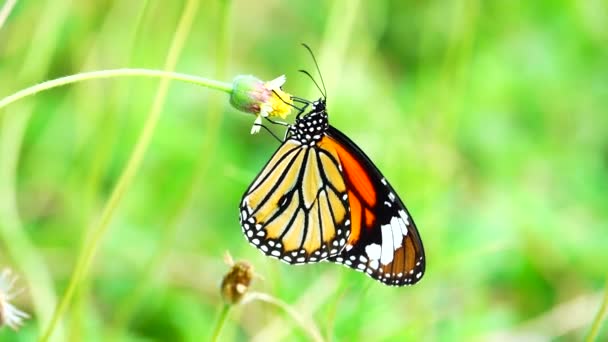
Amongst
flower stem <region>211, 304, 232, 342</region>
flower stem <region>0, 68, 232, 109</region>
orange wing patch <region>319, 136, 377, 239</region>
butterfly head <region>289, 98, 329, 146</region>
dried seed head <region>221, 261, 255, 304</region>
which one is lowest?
flower stem <region>211, 304, 232, 342</region>

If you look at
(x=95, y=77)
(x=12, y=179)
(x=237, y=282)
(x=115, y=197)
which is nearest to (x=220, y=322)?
(x=237, y=282)

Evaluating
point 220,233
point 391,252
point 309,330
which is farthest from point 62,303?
point 220,233

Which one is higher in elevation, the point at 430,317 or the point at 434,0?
the point at 434,0

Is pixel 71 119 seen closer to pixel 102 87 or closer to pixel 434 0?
pixel 102 87

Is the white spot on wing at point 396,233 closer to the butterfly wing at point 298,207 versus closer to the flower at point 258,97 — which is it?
the butterfly wing at point 298,207

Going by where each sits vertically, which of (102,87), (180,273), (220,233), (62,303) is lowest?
(62,303)

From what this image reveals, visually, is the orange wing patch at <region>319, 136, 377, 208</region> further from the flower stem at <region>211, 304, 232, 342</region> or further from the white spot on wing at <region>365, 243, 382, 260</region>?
the flower stem at <region>211, 304, 232, 342</region>

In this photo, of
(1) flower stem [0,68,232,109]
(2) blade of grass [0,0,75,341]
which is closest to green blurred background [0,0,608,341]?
(2) blade of grass [0,0,75,341]

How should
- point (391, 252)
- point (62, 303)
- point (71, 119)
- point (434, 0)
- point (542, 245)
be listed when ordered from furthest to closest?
point (434, 0) < point (542, 245) < point (71, 119) < point (391, 252) < point (62, 303)

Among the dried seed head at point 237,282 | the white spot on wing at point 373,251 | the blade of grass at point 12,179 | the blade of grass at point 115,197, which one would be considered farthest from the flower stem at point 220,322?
the blade of grass at point 12,179
